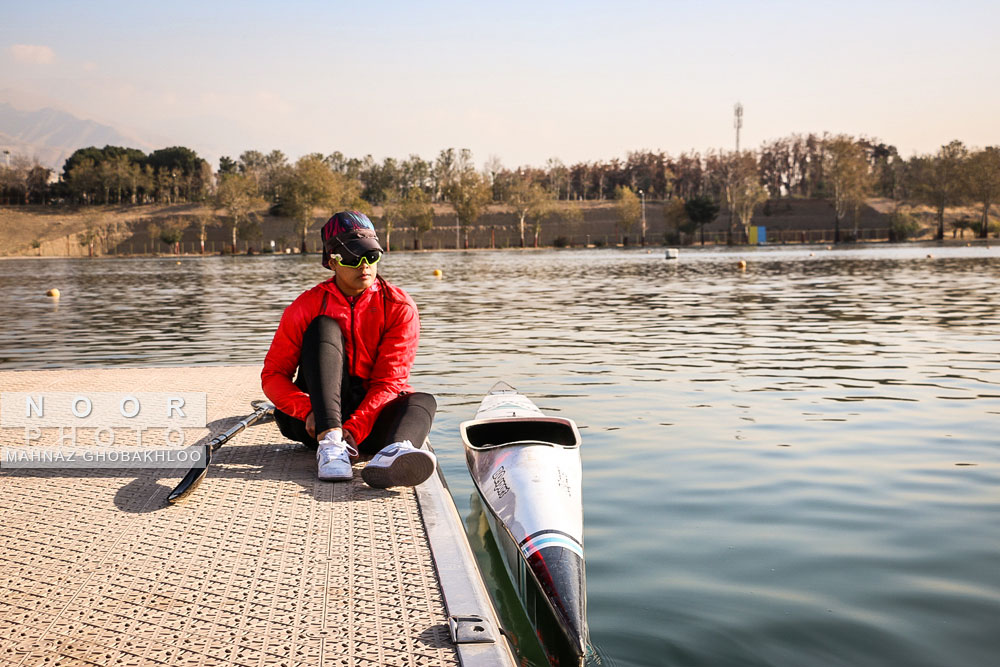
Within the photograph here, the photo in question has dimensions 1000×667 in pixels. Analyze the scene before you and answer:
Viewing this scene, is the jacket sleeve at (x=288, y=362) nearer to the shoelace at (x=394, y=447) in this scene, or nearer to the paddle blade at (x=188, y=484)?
the paddle blade at (x=188, y=484)

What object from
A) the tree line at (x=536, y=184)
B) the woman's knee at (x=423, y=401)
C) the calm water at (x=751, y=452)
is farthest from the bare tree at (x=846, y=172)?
the woman's knee at (x=423, y=401)

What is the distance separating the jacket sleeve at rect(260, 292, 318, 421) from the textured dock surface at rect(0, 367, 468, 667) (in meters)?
0.42

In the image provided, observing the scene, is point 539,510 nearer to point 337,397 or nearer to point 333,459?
point 333,459

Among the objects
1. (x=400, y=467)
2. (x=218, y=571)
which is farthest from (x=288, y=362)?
(x=218, y=571)

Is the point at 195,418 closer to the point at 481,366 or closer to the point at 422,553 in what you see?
the point at 422,553

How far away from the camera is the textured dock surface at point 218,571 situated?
11.1 feet

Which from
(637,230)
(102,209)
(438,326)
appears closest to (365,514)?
(438,326)

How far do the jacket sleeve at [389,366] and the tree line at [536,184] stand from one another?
9927cm

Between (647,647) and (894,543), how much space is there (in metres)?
2.29

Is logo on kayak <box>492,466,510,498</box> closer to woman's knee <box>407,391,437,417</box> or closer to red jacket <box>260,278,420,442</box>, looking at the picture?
woman's knee <box>407,391,437,417</box>

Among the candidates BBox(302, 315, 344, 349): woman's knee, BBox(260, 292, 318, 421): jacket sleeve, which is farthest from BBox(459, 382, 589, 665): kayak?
BBox(260, 292, 318, 421): jacket sleeve

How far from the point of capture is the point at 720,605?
4.79m

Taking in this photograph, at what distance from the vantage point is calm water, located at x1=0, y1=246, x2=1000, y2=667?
4.60 meters

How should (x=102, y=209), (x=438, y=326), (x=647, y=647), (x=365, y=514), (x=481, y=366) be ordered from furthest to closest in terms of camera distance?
1. (x=102, y=209)
2. (x=438, y=326)
3. (x=481, y=366)
4. (x=365, y=514)
5. (x=647, y=647)
